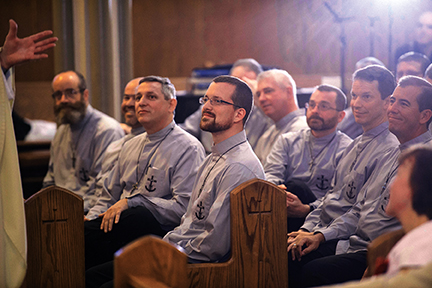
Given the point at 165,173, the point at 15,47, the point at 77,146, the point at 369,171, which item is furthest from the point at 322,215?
the point at 77,146

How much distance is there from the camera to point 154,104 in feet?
9.75

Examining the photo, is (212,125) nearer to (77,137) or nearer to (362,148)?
(362,148)

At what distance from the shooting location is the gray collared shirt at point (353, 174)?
98.6 inches

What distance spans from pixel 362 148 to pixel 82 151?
2312 millimetres

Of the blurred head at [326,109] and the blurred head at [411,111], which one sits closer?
the blurred head at [411,111]

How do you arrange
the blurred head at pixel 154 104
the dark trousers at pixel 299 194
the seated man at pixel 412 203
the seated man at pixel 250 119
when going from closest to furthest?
1. the seated man at pixel 412 203
2. the dark trousers at pixel 299 194
3. the blurred head at pixel 154 104
4. the seated man at pixel 250 119

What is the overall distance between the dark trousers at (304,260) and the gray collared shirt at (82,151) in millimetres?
1941

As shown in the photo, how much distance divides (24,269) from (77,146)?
7.07 feet

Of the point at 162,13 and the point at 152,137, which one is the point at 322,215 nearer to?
the point at 152,137

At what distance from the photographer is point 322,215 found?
2578 mm

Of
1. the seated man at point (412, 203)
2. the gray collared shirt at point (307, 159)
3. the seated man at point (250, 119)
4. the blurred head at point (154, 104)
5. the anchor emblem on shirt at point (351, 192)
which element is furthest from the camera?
the seated man at point (250, 119)

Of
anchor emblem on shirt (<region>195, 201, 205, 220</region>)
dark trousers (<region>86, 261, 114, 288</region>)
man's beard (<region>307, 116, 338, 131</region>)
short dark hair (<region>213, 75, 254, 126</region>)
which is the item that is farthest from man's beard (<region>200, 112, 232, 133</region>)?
man's beard (<region>307, 116, 338, 131</region>)

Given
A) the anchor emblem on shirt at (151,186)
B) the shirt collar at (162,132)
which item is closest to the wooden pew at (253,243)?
the anchor emblem on shirt at (151,186)

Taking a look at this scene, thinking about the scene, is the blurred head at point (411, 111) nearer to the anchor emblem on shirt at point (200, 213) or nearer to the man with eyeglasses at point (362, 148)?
the man with eyeglasses at point (362, 148)
